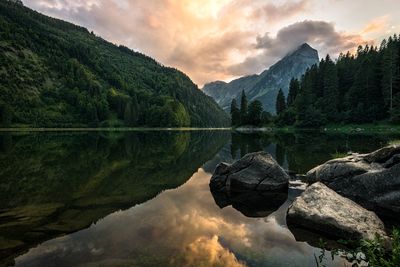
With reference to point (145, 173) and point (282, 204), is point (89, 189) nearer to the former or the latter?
point (145, 173)

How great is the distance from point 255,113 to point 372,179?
134 m

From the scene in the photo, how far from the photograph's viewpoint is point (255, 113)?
486ft

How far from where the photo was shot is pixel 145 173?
26.4 m

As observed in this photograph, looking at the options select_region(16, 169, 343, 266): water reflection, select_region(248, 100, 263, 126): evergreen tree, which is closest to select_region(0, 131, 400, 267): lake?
select_region(16, 169, 343, 266): water reflection

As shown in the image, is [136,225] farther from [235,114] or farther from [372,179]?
[235,114]

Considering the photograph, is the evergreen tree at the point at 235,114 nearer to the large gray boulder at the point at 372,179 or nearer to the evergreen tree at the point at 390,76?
the evergreen tree at the point at 390,76

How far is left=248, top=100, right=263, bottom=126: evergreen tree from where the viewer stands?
145250 mm

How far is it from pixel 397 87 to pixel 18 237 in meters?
124

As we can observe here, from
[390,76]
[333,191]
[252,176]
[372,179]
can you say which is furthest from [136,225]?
[390,76]

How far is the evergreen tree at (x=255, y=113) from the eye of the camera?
145m

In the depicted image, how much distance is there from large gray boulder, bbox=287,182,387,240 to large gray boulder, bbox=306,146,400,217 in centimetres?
281

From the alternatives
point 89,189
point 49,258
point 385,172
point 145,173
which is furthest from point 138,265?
point 145,173

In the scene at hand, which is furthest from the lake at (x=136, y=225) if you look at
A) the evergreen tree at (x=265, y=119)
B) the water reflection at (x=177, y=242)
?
the evergreen tree at (x=265, y=119)

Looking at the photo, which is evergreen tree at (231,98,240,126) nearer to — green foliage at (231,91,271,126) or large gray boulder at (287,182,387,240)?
green foliage at (231,91,271,126)
